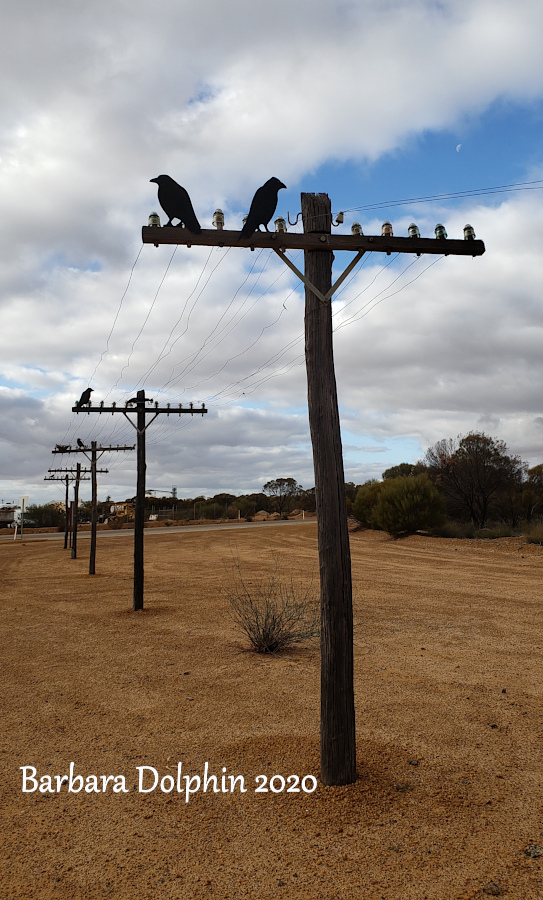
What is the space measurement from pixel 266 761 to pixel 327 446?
260cm

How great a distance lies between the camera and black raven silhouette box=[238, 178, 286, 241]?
188 inches

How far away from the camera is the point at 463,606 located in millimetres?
11305

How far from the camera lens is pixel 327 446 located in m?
4.42

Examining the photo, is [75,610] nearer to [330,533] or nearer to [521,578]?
[330,533]

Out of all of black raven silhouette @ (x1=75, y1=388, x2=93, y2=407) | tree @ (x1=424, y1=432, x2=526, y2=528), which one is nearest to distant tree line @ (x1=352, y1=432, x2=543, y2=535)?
tree @ (x1=424, y1=432, x2=526, y2=528)

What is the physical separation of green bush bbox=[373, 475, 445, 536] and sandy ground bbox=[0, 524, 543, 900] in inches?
647

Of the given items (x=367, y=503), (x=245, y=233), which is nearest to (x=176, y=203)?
(x=245, y=233)

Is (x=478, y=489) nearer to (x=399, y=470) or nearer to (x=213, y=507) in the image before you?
(x=399, y=470)

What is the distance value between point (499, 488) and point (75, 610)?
2565 cm

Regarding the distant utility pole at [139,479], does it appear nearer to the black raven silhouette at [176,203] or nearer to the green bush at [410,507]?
the black raven silhouette at [176,203]

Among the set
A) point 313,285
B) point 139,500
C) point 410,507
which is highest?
point 313,285

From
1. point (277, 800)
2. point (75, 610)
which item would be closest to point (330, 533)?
point (277, 800)

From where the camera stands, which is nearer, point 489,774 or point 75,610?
point 489,774

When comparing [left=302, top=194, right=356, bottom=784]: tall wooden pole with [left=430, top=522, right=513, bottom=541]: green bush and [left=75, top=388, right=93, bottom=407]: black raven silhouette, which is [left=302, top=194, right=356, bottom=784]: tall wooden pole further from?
[left=430, top=522, right=513, bottom=541]: green bush
